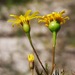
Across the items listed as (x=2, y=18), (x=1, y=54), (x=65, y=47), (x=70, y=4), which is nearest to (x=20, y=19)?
(x=1, y=54)

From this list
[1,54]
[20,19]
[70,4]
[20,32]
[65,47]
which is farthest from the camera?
[70,4]

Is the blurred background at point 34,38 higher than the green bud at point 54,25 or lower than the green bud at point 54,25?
lower

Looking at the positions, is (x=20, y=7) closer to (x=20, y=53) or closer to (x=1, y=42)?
(x=1, y=42)

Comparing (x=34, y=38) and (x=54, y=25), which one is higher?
(x=54, y=25)

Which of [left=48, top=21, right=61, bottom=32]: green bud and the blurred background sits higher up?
[left=48, top=21, right=61, bottom=32]: green bud

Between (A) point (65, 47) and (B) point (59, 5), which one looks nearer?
(A) point (65, 47)

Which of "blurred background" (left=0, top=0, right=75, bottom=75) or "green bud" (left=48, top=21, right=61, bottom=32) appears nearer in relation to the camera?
"green bud" (left=48, top=21, right=61, bottom=32)

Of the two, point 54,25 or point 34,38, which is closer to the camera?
point 54,25

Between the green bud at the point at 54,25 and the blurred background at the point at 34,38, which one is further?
the blurred background at the point at 34,38
